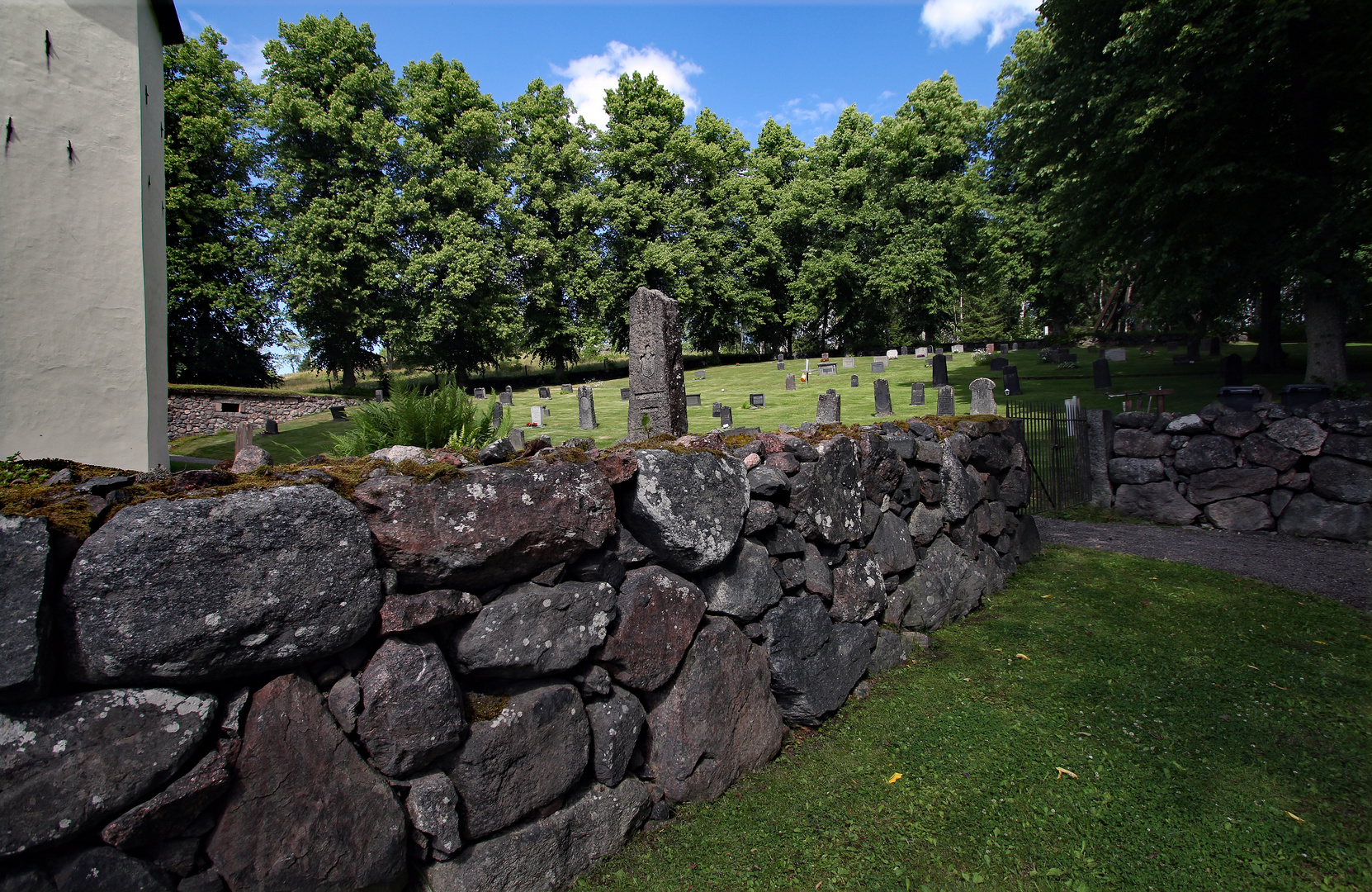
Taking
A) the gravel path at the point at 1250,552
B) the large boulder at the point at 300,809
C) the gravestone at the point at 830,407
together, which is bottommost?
the gravel path at the point at 1250,552

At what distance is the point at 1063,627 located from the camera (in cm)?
579

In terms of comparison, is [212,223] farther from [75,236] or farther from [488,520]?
[488,520]

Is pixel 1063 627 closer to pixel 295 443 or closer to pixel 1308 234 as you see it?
pixel 1308 234

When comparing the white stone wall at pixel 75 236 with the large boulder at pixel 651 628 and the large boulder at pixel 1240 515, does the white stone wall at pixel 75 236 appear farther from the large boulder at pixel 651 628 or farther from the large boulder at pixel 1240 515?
the large boulder at pixel 1240 515

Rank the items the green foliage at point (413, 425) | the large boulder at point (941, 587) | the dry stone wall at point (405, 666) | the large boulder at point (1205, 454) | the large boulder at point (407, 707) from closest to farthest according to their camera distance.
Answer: the dry stone wall at point (405, 666) < the large boulder at point (407, 707) < the large boulder at point (941, 587) < the green foliage at point (413, 425) < the large boulder at point (1205, 454)

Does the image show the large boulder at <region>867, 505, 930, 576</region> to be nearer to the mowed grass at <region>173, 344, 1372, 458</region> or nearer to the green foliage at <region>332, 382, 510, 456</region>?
the green foliage at <region>332, 382, 510, 456</region>

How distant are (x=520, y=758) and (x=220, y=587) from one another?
143 cm

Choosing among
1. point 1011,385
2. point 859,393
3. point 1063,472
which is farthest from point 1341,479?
point 859,393

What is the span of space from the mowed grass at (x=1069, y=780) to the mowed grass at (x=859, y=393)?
885cm

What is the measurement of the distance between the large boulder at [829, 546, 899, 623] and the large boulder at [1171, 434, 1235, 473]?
726 centimetres

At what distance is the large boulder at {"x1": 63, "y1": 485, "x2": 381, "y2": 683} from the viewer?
7.04 feet

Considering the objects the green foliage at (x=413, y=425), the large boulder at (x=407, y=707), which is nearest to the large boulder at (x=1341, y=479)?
the green foliage at (x=413, y=425)

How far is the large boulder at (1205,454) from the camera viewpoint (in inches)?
368

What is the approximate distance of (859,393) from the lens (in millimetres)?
23750
